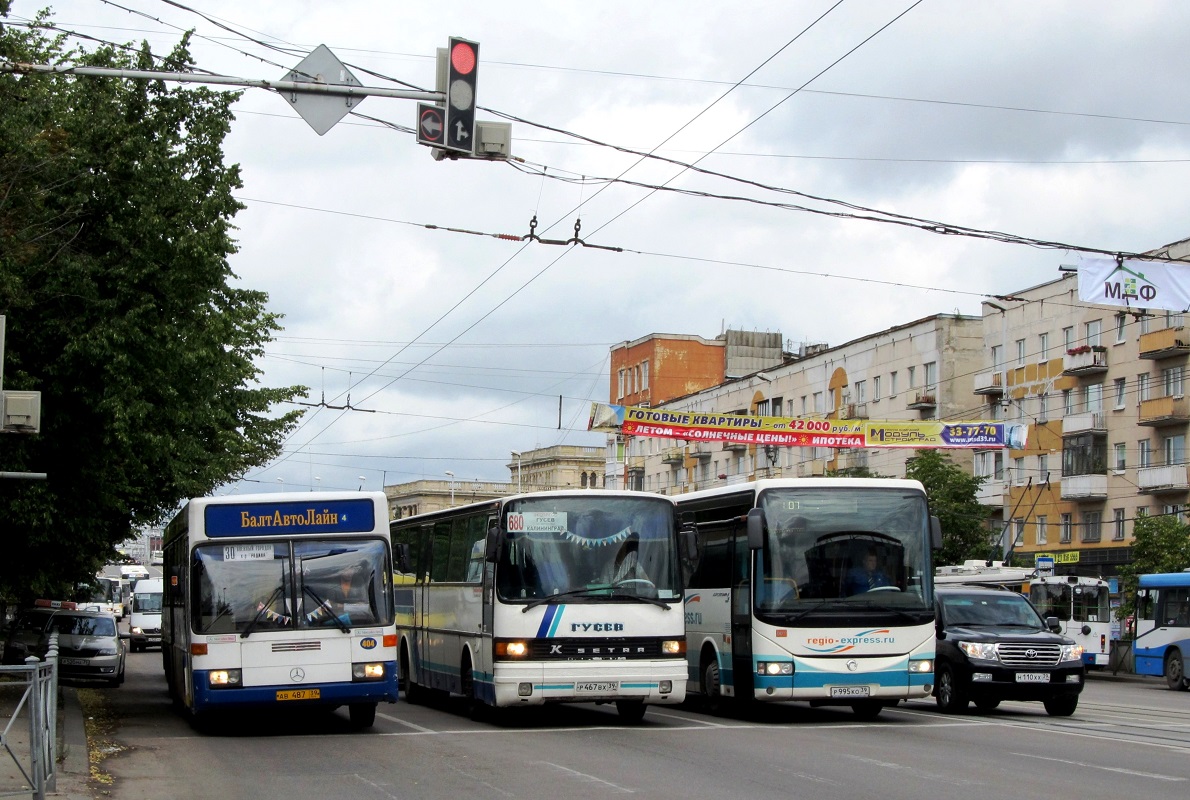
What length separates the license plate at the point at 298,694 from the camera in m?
17.6

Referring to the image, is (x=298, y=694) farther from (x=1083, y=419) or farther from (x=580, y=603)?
(x=1083, y=419)

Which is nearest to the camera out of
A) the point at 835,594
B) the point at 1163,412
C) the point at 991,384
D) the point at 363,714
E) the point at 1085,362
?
the point at 363,714

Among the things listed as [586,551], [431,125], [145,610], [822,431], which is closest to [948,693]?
[586,551]

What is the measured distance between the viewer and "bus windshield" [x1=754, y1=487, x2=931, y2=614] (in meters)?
19.2

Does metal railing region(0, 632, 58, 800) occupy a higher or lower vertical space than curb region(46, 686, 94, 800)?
higher

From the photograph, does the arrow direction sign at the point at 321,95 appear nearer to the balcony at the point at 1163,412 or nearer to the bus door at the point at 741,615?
the bus door at the point at 741,615

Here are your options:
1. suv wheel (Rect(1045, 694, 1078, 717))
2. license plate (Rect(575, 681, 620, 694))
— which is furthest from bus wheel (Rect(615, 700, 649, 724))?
suv wheel (Rect(1045, 694, 1078, 717))

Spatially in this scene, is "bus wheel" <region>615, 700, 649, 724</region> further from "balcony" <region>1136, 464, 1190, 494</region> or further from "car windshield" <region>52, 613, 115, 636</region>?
"balcony" <region>1136, 464, 1190, 494</region>

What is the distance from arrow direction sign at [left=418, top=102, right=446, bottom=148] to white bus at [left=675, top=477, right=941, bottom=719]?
25.0 ft

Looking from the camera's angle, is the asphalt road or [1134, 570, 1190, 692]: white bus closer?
the asphalt road

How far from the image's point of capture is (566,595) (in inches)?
726

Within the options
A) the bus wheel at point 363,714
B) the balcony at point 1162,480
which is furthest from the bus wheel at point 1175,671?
the bus wheel at point 363,714

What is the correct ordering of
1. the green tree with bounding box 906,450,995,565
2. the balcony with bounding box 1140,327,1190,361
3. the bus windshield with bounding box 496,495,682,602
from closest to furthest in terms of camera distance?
the bus windshield with bounding box 496,495,682,602 < the balcony with bounding box 1140,327,1190,361 < the green tree with bounding box 906,450,995,565

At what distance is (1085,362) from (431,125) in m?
→ 48.6
